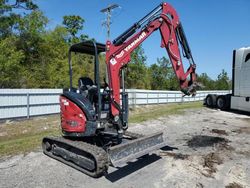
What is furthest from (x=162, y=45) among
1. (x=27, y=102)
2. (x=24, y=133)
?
(x=27, y=102)

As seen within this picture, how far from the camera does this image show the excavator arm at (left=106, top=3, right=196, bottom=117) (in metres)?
5.79

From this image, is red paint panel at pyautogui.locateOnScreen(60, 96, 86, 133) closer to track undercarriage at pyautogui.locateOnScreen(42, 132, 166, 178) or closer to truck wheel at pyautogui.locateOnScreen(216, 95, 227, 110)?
track undercarriage at pyautogui.locateOnScreen(42, 132, 166, 178)

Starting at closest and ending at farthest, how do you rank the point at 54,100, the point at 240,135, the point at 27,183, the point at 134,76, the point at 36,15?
the point at 27,183 < the point at 240,135 < the point at 54,100 < the point at 36,15 < the point at 134,76

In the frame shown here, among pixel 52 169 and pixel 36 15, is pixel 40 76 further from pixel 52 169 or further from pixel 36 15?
pixel 52 169

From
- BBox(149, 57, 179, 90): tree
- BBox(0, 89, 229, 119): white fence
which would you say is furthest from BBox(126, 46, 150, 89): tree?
BBox(0, 89, 229, 119): white fence

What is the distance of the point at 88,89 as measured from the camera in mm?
5887

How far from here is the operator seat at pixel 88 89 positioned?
5.82m

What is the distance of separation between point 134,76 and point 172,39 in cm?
2922

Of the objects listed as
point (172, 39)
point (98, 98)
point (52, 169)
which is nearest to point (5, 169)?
point (52, 169)

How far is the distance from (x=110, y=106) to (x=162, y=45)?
1.97 metres

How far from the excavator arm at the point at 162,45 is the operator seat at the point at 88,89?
403 millimetres

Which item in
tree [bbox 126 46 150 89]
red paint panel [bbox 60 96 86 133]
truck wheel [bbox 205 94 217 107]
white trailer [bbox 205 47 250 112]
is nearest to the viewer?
red paint panel [bbox 60 96 86 133]

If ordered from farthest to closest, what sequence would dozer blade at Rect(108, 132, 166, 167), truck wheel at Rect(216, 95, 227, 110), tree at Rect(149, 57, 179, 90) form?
tree at Rect(149, 57, 179, 90), truck wheel at Rect(216, 95, 227, 110), dozer blade at Rect(108, 132, 166, 167)

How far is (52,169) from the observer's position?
5359mm
